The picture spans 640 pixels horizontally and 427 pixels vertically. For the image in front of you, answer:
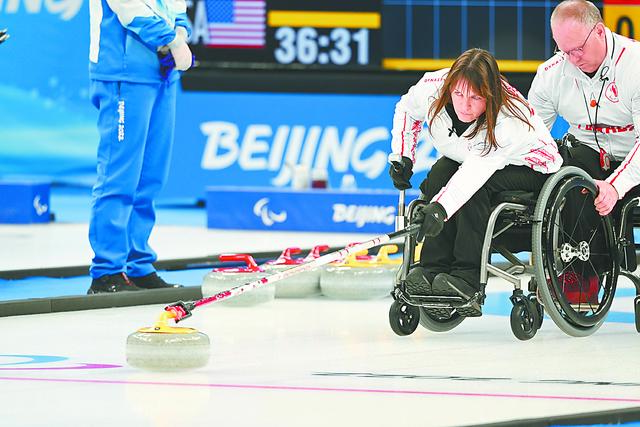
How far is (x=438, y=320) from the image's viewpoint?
4887mm

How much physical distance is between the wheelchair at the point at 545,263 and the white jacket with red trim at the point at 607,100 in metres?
0.19

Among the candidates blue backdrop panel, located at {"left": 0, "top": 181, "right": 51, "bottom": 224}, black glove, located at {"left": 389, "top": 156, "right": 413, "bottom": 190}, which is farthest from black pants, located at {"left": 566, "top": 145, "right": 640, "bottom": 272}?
blue backdrop panel, located at {"left": 0, "top": 181, "right": 51, "bottom": 224}

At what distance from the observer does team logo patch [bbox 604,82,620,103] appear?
5043 millimetres

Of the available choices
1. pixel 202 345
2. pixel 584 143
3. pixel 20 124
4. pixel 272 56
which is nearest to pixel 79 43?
pixel 20 124

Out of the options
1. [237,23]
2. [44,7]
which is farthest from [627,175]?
[44,7]

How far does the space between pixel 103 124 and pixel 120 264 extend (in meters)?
0.59

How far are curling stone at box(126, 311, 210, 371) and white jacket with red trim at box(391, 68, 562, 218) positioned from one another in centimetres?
98

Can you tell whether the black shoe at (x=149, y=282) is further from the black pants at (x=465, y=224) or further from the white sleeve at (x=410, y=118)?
the black pants at (x=465, y=224)

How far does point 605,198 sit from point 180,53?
1950 mm

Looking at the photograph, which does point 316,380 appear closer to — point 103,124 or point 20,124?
point 103,124

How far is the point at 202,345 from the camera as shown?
158 inches

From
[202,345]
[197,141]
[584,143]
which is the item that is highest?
[584,143]

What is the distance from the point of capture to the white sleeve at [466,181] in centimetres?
451

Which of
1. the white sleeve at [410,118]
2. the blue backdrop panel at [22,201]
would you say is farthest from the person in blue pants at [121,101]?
the blue backdrop panel at [22,201]
